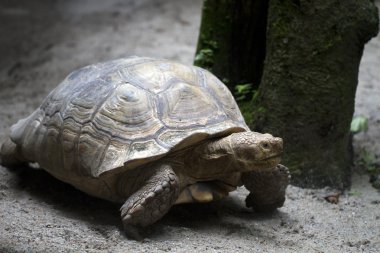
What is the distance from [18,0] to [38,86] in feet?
16.8

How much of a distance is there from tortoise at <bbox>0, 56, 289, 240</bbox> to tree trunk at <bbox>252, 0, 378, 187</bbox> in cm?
72

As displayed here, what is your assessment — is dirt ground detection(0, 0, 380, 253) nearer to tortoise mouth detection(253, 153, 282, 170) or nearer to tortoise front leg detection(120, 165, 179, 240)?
tortoise front leg detection(120, 165, 179, 240)

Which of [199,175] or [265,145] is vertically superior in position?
[265,145]

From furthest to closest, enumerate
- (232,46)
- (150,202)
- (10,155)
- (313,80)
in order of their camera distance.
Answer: (232,46) → (313,80) → (10,155) → (150,202)

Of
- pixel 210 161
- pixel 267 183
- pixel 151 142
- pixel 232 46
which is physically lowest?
pixel 267 183

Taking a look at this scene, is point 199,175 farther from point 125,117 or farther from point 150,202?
point 125,117

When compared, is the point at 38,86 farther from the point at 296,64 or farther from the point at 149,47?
the point at 296,64

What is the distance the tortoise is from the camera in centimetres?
364

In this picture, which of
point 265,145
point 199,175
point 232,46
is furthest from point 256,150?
point 232,46

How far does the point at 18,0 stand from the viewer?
11.6 meters

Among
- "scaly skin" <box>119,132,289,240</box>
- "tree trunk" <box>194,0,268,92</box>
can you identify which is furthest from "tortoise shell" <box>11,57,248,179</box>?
"tree trunk" <box>194,0,268,92</box>

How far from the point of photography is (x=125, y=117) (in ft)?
12.5

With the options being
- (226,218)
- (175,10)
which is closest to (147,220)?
(226,218)

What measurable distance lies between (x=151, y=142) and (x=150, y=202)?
0.37m
